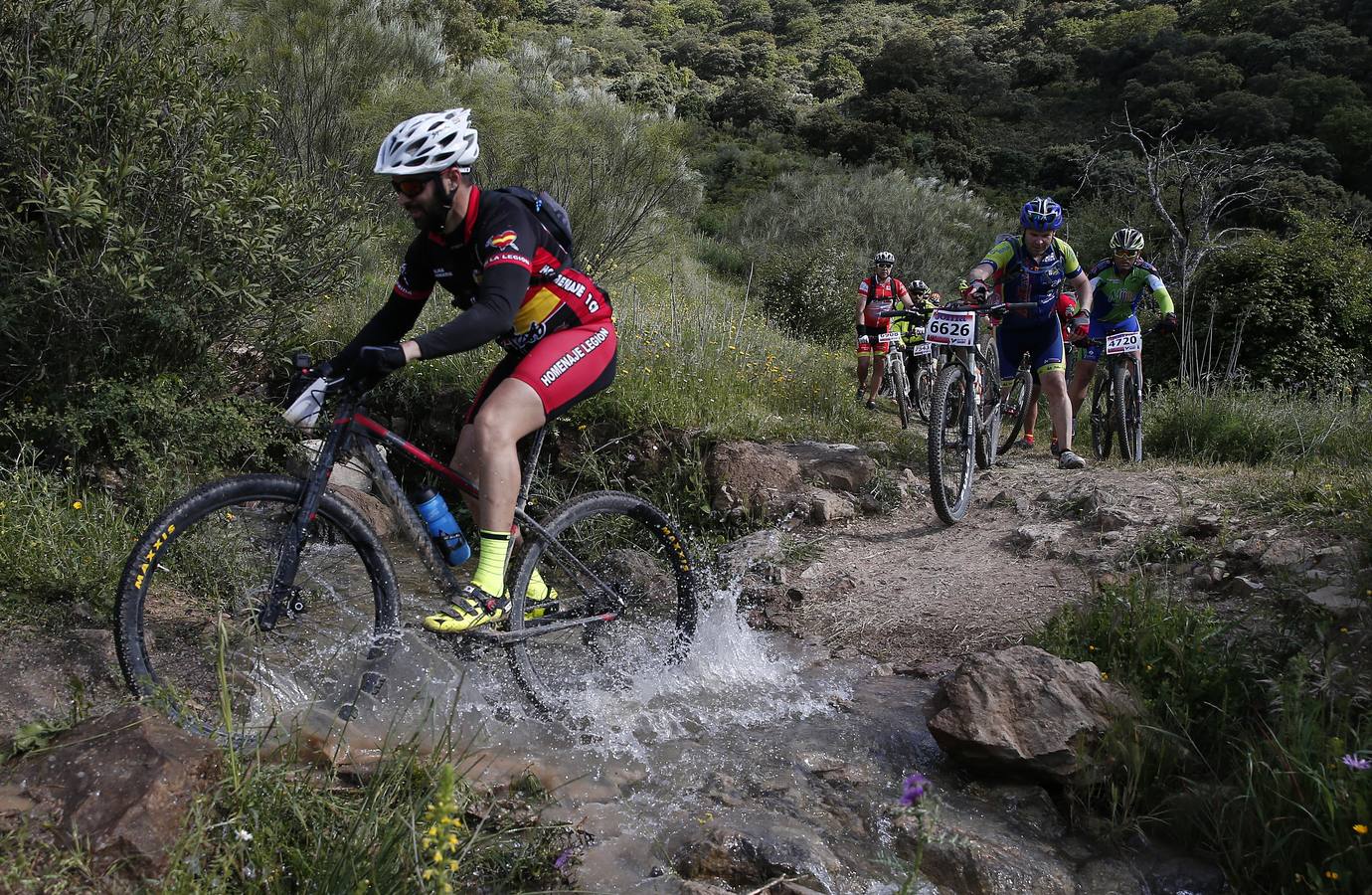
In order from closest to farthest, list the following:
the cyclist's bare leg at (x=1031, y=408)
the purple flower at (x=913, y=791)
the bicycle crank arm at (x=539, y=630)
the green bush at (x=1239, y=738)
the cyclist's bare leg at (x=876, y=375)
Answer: the purple flower at (x=913, y=791)
the green bush at (x=1239, y=738)
the bicycle crank arm at (x=539, y=630)
the cyclist's bare leg at (x=1031, y=408)
the cyclist's bare leg at (x=876, y=375)

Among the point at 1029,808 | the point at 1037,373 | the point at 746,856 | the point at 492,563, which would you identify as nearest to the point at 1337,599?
the point at 1029,808

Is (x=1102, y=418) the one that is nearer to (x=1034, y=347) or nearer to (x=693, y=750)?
(x=1034, y=347)

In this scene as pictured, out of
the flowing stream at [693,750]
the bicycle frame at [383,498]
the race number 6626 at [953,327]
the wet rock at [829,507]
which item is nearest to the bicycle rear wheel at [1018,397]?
the race number 6626 at [953,327]

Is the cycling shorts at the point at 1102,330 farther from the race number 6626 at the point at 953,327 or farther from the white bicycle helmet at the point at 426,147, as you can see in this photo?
the white bicycle helmet at the point at 426,147

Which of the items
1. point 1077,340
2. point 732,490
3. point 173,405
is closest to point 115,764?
point 173,405

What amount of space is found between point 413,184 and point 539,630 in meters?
1.77

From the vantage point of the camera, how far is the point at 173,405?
18.4 feet

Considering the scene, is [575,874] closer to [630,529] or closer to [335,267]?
[630,529]

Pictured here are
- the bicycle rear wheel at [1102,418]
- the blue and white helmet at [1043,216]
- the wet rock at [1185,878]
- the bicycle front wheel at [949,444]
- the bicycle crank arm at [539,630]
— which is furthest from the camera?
the bicycle rear wheel at [1102,418]

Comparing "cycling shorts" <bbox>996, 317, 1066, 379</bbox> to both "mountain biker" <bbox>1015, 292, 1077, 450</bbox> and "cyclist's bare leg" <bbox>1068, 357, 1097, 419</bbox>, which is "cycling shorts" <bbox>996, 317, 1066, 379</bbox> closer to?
"mountain biker" <bbox>1015, 292, 1077, 450</bbox>

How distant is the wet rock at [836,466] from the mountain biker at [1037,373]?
5.90 feet

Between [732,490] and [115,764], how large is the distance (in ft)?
14.4

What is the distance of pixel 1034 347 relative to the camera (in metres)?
7.48

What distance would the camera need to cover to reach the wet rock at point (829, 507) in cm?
637
